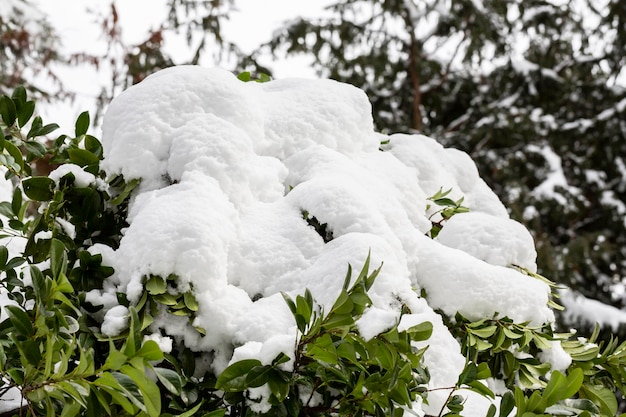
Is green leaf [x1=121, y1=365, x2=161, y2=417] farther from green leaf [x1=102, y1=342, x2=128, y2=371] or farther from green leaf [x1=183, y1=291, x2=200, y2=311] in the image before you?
green leaf [x1=183, y1=291, x2=200, y2=311]

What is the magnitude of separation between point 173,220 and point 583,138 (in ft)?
28.9

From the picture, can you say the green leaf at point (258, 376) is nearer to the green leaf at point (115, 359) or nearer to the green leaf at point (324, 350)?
the green leaf at point (324, 350)

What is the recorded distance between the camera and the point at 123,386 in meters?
0.73

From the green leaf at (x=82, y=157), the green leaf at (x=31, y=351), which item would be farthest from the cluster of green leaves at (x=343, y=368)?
the green leaf at (x=82, y=157)

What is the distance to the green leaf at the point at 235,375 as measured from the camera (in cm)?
84

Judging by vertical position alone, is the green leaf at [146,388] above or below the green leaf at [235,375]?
above

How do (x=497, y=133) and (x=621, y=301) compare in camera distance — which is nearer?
(x=497, y=133)

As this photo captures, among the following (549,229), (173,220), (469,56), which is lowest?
(549,229)

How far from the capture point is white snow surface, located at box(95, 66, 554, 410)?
Answer: 100cm

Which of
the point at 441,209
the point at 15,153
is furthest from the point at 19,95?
the point at 441,209

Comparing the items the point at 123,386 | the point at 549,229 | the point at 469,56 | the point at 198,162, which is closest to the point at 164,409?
the point at 123,386

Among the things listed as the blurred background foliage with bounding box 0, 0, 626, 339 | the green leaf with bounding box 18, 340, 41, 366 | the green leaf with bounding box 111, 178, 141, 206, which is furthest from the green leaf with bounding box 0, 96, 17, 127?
the blurred background foliage with bounding box 0, 0, 626, 339

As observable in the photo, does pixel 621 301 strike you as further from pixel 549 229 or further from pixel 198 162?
pixel 198 162

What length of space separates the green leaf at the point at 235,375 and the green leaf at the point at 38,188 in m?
0.54
